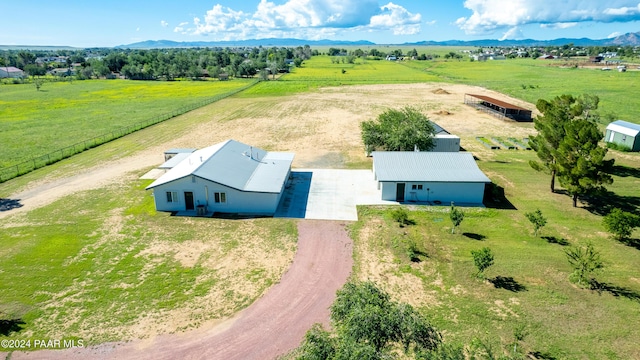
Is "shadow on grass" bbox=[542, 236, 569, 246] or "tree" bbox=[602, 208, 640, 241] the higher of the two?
"tree" bbox=[602, 208, 640, 241]

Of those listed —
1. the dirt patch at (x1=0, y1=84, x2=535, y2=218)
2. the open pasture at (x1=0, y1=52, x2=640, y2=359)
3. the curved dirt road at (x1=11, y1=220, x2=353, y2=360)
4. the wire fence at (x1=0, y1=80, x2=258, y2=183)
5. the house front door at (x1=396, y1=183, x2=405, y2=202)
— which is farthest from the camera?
the wire fence at (x1=0, y1=80, x2=258, y2=183)

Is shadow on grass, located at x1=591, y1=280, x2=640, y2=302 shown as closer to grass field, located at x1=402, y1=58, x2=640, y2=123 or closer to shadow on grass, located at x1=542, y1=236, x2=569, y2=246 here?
shadow on grass, located at x1=542, y1=236, x2=569, y2=246

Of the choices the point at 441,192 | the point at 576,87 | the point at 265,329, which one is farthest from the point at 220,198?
the point at 576,87

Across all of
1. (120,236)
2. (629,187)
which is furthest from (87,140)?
(629,187)

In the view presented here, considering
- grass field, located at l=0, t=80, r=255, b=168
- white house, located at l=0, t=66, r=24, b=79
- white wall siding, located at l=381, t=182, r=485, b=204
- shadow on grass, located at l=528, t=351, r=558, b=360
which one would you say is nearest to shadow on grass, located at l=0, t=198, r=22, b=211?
grass field, located at l=0, t=80, r=255, b=168

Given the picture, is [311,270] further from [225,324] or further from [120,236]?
[120,236]

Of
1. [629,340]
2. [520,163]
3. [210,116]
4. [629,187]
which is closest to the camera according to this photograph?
[629,340]

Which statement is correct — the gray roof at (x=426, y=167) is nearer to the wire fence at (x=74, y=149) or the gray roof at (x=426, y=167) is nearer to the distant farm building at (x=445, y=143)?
the distant farm building at (x=445, y=143)
